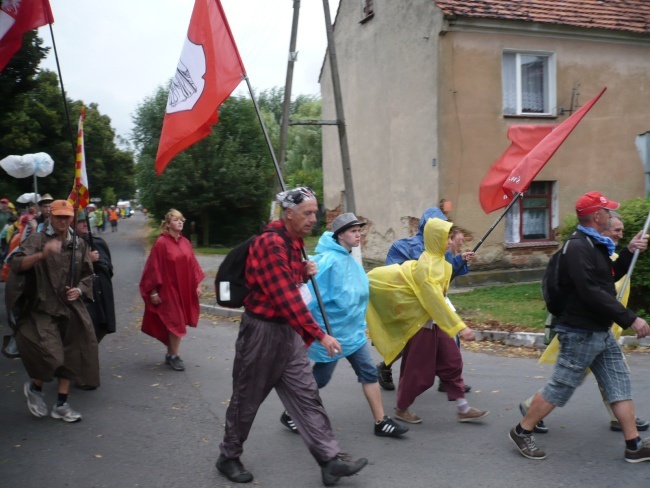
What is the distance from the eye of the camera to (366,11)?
18125 mm

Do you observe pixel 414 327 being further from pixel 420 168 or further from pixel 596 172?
pixel 596 172

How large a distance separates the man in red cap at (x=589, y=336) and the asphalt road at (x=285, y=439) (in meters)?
0.30

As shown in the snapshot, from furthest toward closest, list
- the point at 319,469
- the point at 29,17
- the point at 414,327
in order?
1. the point at 29,17
2. the point at 414,327
3. the point at 319,469

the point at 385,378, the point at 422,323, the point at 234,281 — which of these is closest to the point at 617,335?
the point at 422,323

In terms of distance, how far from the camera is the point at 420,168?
15828 millimetres

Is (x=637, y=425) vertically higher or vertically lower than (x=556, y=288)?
lower

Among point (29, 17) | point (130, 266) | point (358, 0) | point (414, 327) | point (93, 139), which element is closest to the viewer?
point (414, 327)

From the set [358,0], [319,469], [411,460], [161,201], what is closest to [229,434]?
[319,469]

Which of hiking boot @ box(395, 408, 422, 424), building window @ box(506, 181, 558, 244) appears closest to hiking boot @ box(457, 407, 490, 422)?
hiking boot @ box(395, 408, 422, 424)

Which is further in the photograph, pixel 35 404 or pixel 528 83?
pixel 528 83

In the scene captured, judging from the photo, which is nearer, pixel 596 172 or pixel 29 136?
pixel 596 172

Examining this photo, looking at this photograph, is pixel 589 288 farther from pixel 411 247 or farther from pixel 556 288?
pixel 411 247

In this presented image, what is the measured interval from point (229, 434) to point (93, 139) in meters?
41.7

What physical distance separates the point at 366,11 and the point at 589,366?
15155 millimetres
